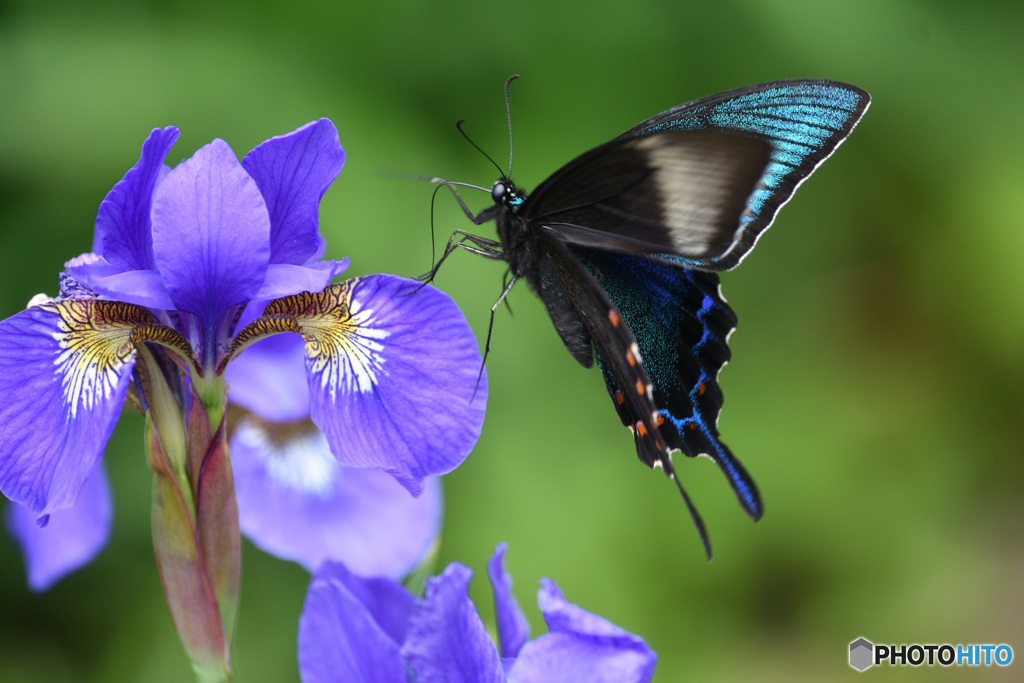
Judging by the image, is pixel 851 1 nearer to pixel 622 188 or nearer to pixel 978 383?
pixel 978 383

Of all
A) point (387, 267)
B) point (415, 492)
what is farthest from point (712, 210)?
point (387, 267)

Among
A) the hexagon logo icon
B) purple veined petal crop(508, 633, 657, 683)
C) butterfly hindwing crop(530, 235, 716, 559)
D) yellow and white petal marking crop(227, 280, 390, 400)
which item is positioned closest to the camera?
purple veined petal crop(508, 633, 657, 683)

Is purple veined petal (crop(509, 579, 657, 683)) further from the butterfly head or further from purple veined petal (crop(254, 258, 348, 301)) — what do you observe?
the butterfly head

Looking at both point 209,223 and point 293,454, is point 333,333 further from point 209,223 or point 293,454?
point 293,454

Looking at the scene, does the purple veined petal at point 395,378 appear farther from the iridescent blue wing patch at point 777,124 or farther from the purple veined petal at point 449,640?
the iridescent blue wing patch at point 777,124

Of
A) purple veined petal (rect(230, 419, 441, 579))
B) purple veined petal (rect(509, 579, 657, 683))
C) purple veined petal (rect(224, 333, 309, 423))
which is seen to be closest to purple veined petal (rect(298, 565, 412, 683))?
purple veined petal (rect(509, 579, 657, 683))

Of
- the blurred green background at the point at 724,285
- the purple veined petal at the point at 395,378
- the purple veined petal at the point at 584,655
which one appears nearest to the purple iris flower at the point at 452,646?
the purple veined petal at the point at 584,655

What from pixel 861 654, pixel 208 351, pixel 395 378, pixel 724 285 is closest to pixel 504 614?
pixel 395 378
